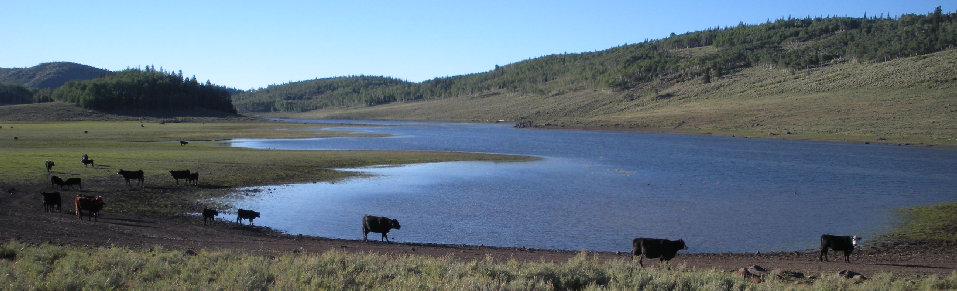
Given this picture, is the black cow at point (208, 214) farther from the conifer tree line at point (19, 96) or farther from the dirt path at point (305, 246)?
the conifer tree line at point (19, 96)

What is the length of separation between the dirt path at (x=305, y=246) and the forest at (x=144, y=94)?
368 feet

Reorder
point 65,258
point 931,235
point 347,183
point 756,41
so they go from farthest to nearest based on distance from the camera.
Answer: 1. point 756,41
2. point 347,183
3. point 931,235
4. point 65,258

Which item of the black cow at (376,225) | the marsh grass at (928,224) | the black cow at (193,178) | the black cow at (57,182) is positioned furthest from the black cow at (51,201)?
the marsh grass at (928,224)

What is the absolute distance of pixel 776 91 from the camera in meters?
100

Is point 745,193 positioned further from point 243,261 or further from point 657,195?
point 243,261

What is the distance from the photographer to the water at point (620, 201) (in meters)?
18.6

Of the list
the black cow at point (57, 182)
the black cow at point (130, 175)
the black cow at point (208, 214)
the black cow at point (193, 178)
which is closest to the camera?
the black cow at point (208, 214)

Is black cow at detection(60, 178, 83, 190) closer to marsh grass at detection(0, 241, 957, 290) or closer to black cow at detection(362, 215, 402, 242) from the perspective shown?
black cow at detection(362, 215, 402, 242)

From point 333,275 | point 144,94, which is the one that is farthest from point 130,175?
point 144,94

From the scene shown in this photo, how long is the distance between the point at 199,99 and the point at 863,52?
145 meters

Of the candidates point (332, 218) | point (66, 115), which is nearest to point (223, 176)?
→ point (332, 218)

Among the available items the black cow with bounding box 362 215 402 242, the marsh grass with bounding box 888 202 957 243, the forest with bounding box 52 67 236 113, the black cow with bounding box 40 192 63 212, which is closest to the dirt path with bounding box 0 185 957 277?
the black cow with bounding box 40 192 63 212

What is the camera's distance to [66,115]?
10012 centimetres

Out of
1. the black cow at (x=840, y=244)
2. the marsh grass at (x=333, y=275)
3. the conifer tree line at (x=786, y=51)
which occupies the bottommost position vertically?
the black cow at (x=840, y=244)
